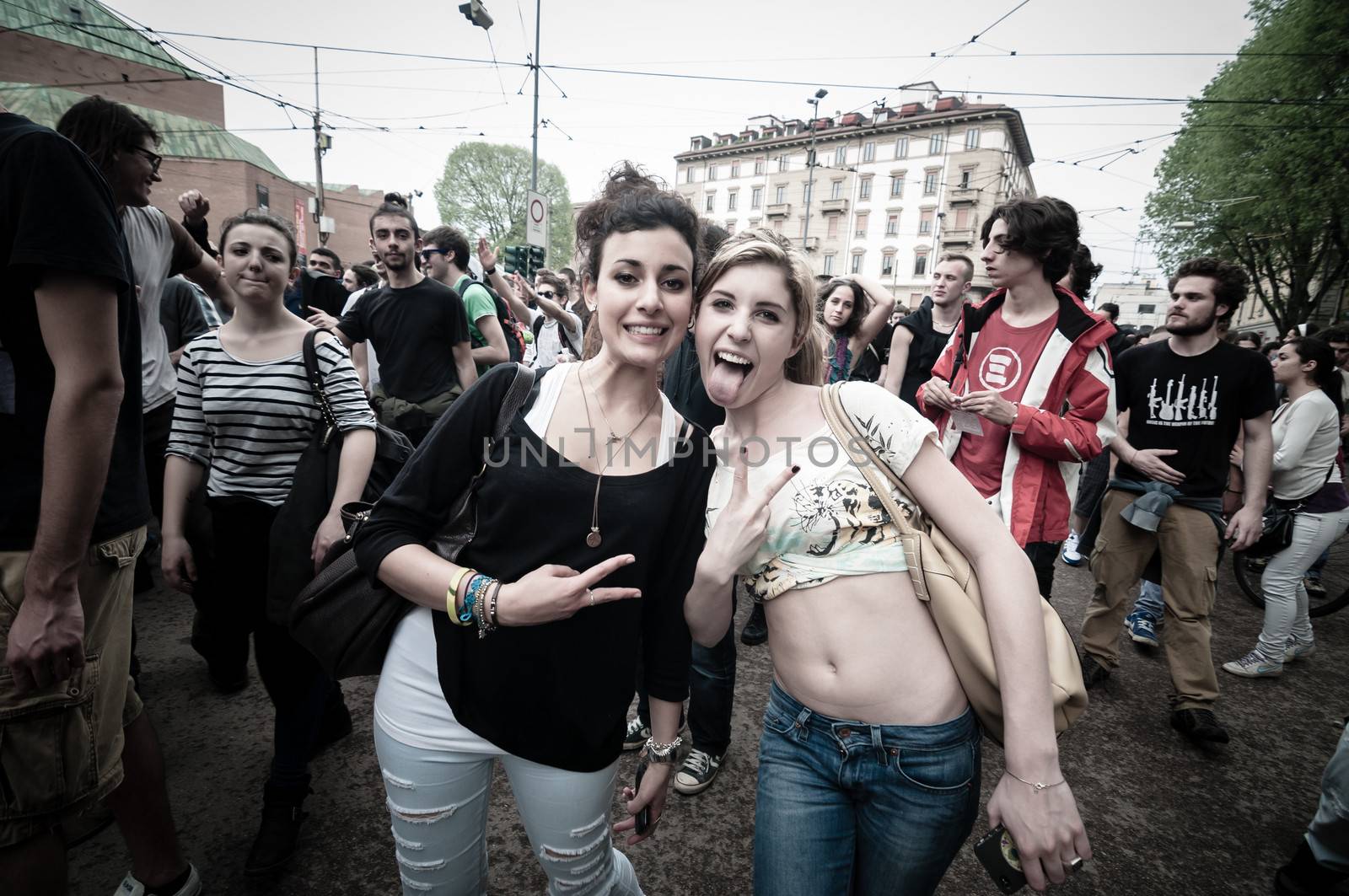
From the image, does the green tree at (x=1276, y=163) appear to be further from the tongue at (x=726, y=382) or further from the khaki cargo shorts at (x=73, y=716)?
the khaki cargo shorts at (x=73, y=716)

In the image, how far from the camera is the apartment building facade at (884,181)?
128 feet

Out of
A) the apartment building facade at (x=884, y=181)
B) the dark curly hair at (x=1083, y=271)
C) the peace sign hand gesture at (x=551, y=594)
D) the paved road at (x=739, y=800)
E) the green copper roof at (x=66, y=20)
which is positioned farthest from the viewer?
the apartment building facade at (x=884, y=181)

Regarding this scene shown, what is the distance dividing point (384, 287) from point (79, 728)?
3.58 meters

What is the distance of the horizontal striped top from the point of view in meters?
2.26

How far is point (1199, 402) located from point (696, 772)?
11.9 ft

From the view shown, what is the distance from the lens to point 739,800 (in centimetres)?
269

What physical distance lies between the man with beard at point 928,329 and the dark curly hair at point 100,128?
4.44 meters

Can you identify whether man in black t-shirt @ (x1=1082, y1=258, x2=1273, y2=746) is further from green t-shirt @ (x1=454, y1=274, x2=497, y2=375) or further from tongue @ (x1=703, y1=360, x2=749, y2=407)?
green t-shirt @ (x1=454, y1=274, x2=497, y2=375)

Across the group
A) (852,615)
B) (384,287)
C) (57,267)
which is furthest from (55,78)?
(852,615)

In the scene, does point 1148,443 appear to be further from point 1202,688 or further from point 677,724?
point 677,724

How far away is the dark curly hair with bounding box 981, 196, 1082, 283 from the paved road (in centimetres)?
262

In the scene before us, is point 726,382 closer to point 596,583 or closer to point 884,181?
point 596,583

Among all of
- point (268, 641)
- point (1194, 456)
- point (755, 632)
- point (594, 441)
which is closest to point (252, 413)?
point (268, 641)

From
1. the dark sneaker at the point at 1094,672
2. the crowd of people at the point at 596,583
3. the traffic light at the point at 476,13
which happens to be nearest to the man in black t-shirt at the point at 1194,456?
the dark sneaker at the point at 1094,672
